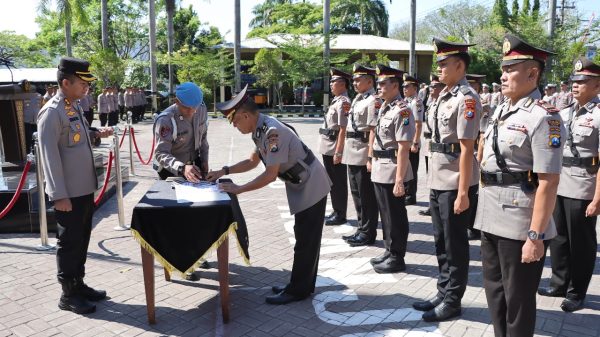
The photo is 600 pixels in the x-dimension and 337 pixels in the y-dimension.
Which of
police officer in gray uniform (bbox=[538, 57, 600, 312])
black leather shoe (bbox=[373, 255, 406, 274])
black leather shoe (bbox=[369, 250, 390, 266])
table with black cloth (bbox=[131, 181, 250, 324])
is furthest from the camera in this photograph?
black leather shoe (bbox=[369, 250, 390, 266])

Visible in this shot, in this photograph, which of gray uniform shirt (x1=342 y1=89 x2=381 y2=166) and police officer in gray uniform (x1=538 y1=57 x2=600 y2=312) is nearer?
police officer in gray uniform (x1=538 y1=57 x2=600 y2=312)

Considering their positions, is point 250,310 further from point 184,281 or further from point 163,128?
point 163,128

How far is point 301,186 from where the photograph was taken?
4.24m

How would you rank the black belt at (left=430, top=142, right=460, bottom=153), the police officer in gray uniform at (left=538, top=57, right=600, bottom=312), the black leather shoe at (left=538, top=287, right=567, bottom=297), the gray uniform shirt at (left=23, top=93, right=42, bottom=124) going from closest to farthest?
the police officer in gray uniform at (left=538, top=57, right=600, bottom=312) < the black belt at (left=430, top=142, right=460, bottom=153) < the black leather shoe at (left=538, top=287, right=567, bottom=297) < the gray uniform shirt at (left=23, top=93, right=42, bottom=124)

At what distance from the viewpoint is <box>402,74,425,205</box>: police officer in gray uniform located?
7.70 m

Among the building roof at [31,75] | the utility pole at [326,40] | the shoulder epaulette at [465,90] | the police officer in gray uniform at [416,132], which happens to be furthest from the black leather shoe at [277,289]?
the utility pole at [326,40]

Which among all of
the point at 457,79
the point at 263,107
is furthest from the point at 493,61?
the point at 457,79

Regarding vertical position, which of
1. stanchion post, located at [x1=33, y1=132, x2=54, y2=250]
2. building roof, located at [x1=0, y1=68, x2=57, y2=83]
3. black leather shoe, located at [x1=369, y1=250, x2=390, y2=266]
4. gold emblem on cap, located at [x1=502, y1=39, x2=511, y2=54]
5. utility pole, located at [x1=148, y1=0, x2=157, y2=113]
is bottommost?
black leather shoe, located at [x1=369, y1=250, x2=390, y2=266]

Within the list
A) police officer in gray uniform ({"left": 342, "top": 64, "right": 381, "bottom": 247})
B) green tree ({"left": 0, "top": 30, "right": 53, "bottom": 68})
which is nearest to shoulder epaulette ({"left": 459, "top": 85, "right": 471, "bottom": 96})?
police officer in gray uniform ({"left": 342, "top": 64, "right": 381, "bottom": 247})

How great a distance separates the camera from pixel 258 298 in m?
4.50

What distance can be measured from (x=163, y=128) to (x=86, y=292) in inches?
64.0

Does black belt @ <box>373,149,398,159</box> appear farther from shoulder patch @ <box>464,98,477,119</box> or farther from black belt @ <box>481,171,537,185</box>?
black belt @ <box>481,171,537,185</box>

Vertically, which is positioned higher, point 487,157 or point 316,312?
point 487,157

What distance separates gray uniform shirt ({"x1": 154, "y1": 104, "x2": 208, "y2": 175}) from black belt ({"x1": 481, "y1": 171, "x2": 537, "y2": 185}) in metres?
2.75
